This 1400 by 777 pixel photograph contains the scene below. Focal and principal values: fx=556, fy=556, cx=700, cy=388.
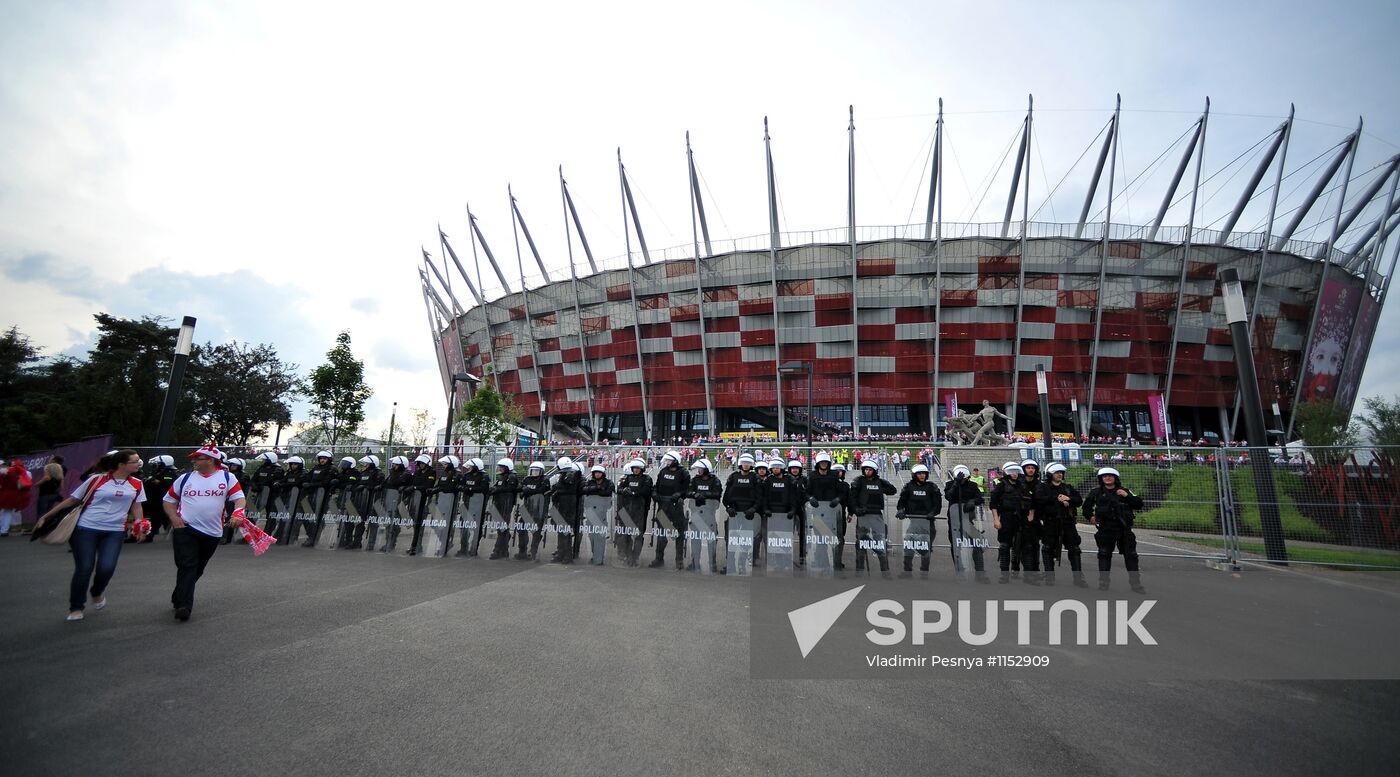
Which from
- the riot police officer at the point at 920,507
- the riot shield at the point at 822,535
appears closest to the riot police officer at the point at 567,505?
the riot shield at the point at 822,535

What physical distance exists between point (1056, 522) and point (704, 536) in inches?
220

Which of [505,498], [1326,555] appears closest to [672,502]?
[505,498]

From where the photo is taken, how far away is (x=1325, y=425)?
37.8 metres

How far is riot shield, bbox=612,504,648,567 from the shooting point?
388 inches

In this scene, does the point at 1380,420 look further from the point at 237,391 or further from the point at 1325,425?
the point at 237,391

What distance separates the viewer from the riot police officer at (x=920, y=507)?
9.14 m

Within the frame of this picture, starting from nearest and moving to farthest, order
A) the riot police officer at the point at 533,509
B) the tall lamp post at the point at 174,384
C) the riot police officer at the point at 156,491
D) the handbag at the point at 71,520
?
the handbag at the point at 71,520 → the riot police officer at the point at 533,509 → the riot police officer at the point at 156,491 → the tall lamp post at the point at 174,384


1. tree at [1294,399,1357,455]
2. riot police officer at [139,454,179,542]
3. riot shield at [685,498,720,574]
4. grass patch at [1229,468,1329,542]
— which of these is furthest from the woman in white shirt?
tree at [1294,399,1357,455]

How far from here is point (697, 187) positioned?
45.7 metres

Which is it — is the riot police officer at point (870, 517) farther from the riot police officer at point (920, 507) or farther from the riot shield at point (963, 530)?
the riot shield at point (963, 530)
